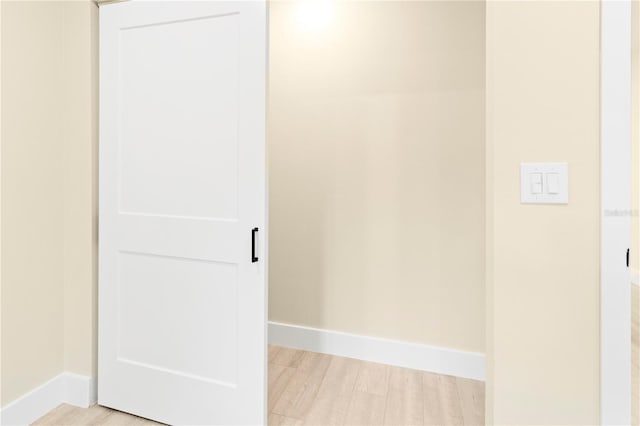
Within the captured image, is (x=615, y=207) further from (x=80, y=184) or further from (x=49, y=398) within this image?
(x=49, y=398)

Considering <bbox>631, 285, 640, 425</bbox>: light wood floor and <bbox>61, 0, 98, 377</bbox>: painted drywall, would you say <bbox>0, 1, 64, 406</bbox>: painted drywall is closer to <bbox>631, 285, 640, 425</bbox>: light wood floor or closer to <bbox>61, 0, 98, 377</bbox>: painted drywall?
<bbox>61, 0, 98, 377</bbox>: painted drywall

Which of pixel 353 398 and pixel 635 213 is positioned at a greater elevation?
pixel 635 213

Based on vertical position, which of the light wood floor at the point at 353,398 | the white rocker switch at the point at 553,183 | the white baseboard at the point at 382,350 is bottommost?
the light wood floor at the point at 353,398

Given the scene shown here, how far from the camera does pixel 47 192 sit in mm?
1806

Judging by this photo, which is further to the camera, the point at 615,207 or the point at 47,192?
the point at 47,192

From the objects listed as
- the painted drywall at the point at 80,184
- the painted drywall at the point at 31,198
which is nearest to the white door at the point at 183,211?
the painted drywall at the point at 80,184

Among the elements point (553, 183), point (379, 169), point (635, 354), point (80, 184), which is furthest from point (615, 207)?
point (80, 184)

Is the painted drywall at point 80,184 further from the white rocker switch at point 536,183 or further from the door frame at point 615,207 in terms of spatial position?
the door frame at point 615,207

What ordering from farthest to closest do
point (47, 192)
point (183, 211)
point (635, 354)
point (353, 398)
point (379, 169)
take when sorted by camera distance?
point (379, 169) → point (353, 398) → point (47, 192) → point (183, 211) → point (635, 354)

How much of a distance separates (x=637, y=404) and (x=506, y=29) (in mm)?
1209

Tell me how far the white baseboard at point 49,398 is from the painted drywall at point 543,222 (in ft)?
6.22

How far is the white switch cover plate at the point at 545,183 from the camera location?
44.8 inches

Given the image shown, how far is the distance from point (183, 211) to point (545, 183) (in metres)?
1.44

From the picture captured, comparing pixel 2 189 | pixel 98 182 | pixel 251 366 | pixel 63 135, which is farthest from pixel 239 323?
pixel 63 135
